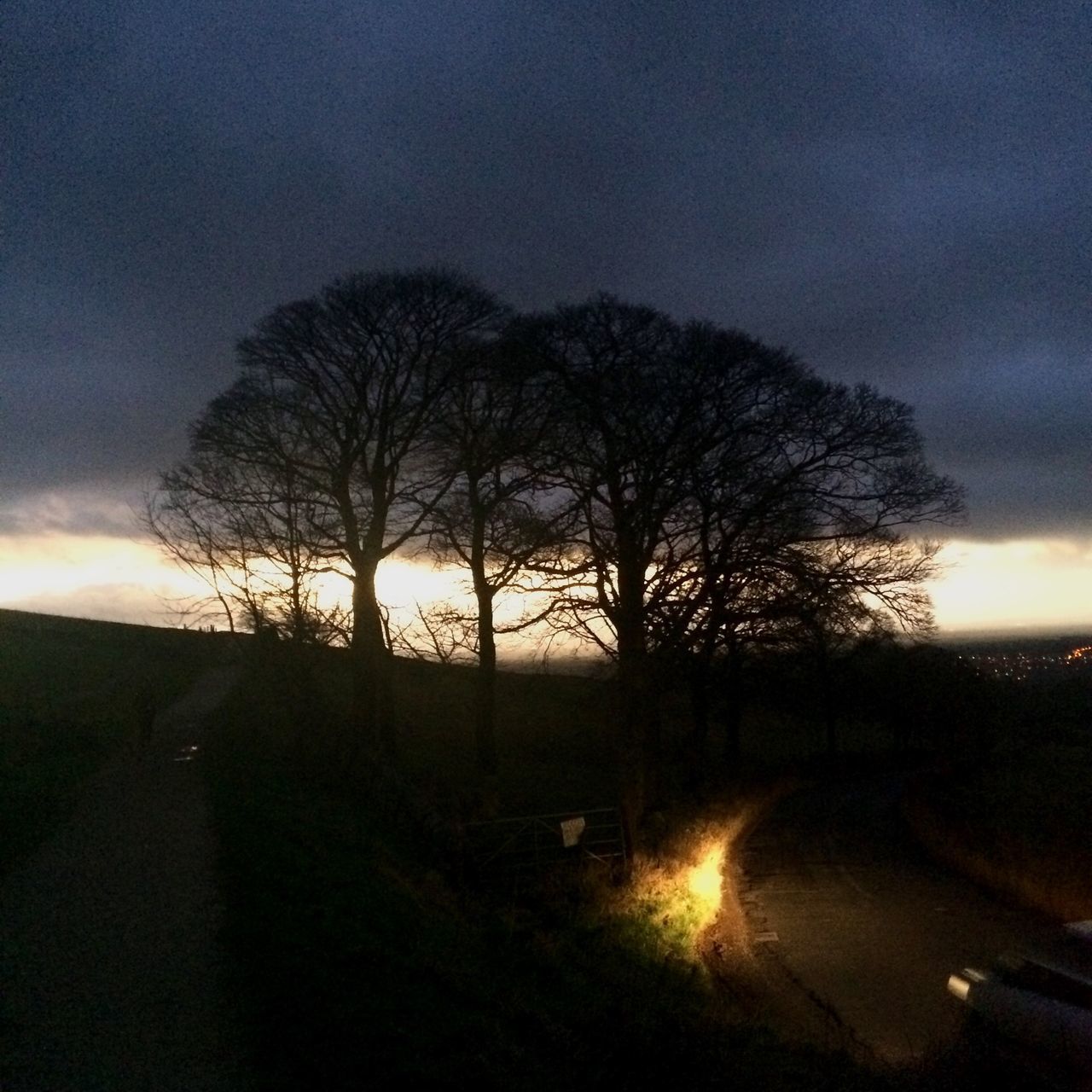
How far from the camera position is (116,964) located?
8555 mm

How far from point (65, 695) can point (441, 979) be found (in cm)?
2730

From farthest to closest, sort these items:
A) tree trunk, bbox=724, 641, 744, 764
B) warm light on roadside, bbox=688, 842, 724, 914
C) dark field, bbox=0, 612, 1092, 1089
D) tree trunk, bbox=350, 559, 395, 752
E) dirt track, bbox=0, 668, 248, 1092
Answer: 1. tree trunk, bbox=724, 641, 744, 764
2. tree trunk, bbox=350, 559, 395, 752
3. warm light on roadside, bbox=688, 842, 724, 914
4. dark field, bbox=0, 612, 1092, 1089
5. dirt track, bbox=0, 668, 248, 1092

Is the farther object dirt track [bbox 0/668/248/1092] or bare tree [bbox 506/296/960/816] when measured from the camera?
bare tree [bbox 506/296/960/816]

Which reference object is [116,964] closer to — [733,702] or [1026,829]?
[1026,829]

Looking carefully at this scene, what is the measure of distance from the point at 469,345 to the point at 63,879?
14968 mm

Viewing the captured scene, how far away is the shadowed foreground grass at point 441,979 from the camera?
720 cm

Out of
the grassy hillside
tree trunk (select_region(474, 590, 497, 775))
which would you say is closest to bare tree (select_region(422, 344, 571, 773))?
tree trunk (select_region(474, 590, 497, 775))

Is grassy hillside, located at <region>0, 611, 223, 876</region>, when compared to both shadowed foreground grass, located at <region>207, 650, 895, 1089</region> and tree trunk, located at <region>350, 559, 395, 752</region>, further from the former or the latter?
tree trunk, located at <region>350, 559, 395, 752</region>

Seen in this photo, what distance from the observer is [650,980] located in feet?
41.2

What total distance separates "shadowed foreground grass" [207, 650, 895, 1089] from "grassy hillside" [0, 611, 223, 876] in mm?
2666

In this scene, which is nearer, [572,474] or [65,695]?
[572,474]

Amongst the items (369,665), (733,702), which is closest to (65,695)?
(369,665)

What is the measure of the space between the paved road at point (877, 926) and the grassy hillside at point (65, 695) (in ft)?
32.1

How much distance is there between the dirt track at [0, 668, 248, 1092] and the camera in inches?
262
